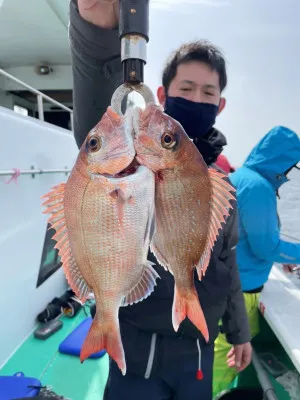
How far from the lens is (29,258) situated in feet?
11.9

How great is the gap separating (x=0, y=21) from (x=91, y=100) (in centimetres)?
529

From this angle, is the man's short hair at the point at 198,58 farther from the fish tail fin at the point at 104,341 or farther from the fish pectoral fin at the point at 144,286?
the fish tail fin at the point at 104,341

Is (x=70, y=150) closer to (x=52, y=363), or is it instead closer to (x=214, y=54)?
(x=52, y=363)

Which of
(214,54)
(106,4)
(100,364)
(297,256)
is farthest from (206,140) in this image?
(100,364)

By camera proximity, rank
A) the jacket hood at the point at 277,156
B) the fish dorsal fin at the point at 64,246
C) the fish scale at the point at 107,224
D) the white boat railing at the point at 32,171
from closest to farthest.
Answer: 1. the fish scale at the point at 107,224
2. the fish dorsal fin at the point at 64,246
3. the jacket hood at the point at 277,156
4. the white boat railing at the point at 32,171

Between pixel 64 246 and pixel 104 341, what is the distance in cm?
27

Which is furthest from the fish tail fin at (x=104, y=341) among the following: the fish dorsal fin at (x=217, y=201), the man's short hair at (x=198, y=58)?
the man's short hair at (x=198, y=58)

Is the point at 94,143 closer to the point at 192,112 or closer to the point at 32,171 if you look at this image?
the point at 192,112

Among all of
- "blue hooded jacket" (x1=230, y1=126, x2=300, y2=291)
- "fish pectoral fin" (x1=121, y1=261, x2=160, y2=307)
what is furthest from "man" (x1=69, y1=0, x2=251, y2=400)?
"blue hooded jacket" (x1=230, y1=126, x2=300, y2=291)

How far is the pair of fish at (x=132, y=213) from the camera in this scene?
2.52 ft

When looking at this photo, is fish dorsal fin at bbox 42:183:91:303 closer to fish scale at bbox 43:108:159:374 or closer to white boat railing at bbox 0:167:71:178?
fish scale at bbox 43:108:159:374

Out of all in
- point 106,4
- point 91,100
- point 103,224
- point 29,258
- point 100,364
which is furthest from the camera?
point 29,258

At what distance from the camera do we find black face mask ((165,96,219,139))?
1405 mm

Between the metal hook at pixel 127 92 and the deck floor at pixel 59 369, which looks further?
the deck floor at pixel 59 369
